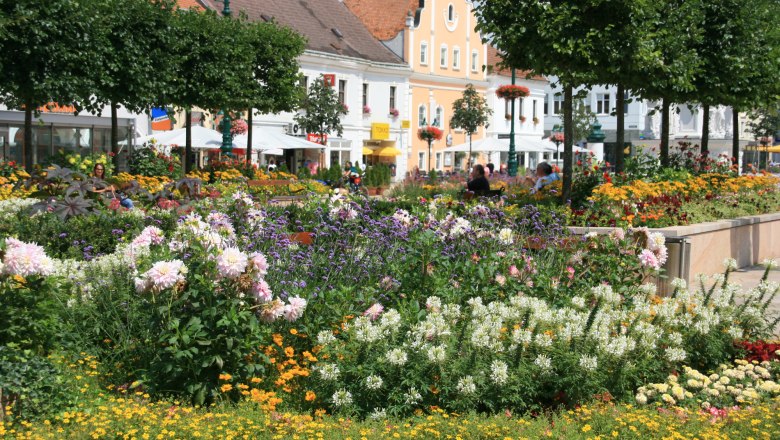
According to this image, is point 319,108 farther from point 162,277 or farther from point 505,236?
point 162,277

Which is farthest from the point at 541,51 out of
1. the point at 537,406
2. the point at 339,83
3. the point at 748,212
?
the point at 339,83

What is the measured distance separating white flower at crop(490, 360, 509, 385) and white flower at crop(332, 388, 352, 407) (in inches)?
33.9

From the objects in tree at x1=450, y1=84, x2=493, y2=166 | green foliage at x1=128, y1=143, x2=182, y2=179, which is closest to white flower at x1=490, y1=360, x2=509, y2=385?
green foliage at x1=128, y1=143, x2=182, y2=179

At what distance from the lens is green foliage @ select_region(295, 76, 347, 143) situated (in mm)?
42875

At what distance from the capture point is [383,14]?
56.6m

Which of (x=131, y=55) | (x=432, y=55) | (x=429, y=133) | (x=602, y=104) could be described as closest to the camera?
(x=131, y=55)

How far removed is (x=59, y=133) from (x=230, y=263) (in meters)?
29.4

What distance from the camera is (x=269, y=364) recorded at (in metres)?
6.38

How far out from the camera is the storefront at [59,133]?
3102 centimetres

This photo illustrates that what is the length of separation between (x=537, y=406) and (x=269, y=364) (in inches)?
71.6

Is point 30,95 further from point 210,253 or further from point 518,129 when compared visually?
point 518,129

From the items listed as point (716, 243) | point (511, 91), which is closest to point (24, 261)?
point (716, 243)

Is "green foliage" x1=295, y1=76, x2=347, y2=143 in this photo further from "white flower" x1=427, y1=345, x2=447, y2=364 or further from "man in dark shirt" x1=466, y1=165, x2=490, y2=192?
"white flower" x1=427, y1=345, x2=447, y2=364

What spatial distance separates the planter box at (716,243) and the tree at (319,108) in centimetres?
2850
